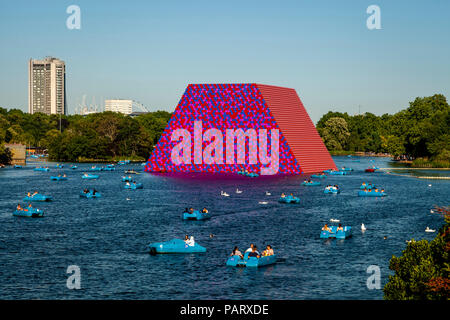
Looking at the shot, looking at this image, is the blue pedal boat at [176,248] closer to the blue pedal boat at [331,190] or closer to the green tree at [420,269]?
the green tree at [420,269]

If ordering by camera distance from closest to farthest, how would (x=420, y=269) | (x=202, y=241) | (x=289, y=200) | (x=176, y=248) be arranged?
(x=420, y=269) → (x=176, y=248) → (x=202, y=241) → (x=289, y=200)

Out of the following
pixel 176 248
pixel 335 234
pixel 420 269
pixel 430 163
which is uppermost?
pixel 430 163

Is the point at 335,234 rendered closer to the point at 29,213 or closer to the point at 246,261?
the point at 246,261

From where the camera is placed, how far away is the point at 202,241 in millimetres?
55031

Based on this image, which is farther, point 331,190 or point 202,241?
point 331,190

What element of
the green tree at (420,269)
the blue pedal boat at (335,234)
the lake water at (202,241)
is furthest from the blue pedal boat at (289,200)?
the green tree at (420,269)

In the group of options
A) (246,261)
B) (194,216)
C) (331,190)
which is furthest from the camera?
(331,190)

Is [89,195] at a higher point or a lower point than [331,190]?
lower

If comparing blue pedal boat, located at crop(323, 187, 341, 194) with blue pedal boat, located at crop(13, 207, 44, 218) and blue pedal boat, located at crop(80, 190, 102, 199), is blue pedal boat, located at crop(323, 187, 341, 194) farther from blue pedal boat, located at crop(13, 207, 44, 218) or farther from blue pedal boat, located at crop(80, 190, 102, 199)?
blue pedal boat, located at crop(13, 207, 44, 218)

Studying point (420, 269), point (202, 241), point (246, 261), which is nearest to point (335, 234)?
point (202, 241)

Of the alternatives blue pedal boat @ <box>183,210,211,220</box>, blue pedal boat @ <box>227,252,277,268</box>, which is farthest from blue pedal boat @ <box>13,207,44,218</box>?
blue pedal boat @ <box>227,252,277,268</box>

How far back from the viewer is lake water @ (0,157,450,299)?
127ft

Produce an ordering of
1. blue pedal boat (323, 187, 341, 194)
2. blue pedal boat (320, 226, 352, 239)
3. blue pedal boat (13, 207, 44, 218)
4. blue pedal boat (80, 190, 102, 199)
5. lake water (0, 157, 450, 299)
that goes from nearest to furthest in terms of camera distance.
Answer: lake water (0, 157, 450, 299) < blue pedal boat (320, 226, 352, 239) < blue pedal boat (13, 207, 44, 218) < blue pedal boat (80, 190, 102, 199) < blue pedal boat (323, 187, 341, 194)

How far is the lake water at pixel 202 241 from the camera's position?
127 feet
